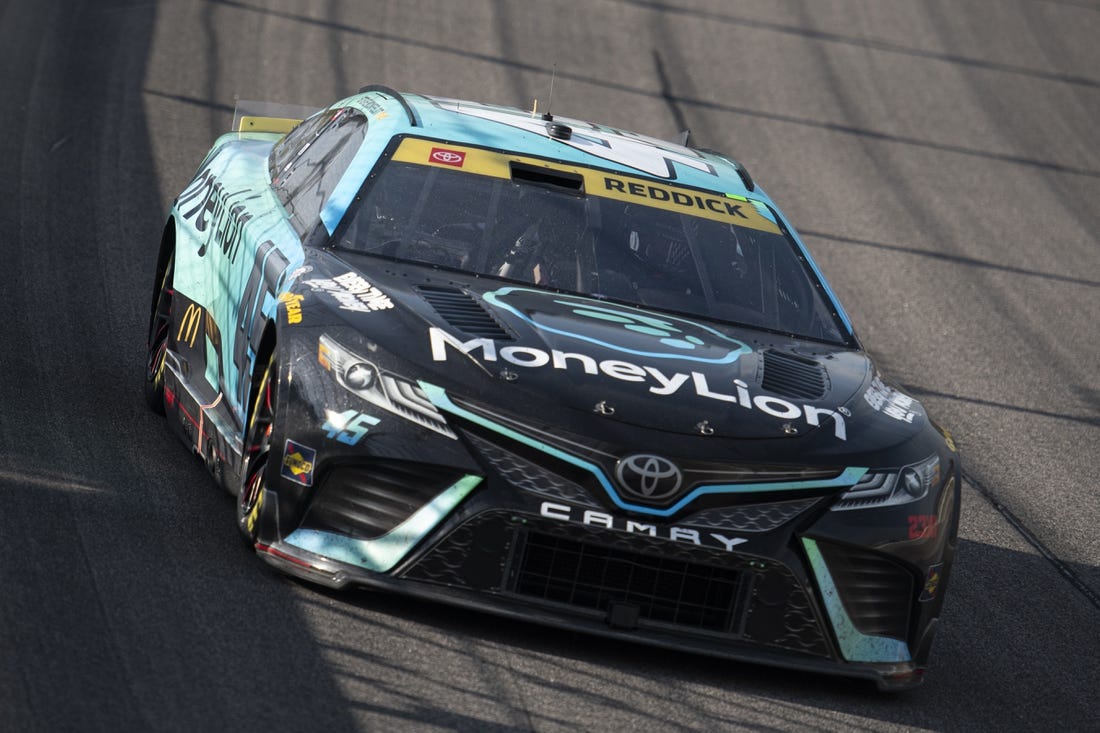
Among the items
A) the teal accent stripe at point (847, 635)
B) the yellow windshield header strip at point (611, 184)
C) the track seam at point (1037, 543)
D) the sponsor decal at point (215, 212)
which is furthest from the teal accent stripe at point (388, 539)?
the track seam at point (1037, 543)

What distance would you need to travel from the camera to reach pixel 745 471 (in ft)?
16.3

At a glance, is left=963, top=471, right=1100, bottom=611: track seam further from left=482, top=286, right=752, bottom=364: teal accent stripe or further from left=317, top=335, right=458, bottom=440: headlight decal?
left=317, top=335, right=458, bottom=440: headlight decal

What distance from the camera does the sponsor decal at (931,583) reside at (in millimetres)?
5250

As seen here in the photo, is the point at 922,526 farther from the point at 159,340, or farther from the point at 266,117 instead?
the point at 266,117

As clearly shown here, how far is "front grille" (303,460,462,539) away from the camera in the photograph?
4.91m

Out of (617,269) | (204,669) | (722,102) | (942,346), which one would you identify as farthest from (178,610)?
(722,102)

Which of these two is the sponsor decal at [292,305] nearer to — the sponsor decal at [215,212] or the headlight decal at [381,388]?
the headlight decal at [381,388]

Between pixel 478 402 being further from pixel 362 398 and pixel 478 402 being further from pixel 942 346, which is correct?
pixel 942 346

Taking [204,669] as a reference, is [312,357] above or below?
above

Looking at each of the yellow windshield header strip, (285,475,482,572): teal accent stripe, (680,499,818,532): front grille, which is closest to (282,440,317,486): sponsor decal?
(285,475,482,572): teal accent stripe

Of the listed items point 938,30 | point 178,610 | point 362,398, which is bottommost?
point 178,610

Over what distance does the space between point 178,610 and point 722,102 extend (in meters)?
13.3

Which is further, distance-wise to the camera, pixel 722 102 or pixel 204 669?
pixel 722 102

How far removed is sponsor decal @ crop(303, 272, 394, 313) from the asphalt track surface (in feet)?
2.93
